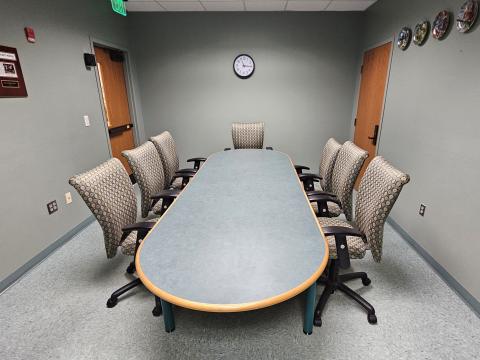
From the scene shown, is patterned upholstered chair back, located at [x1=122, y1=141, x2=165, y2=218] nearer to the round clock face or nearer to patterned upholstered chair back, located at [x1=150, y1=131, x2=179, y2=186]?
patterned upholstered chair back, located at [x1=150, y1=131, x2=179, y2=186]

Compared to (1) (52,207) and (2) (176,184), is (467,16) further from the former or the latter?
(1) (52,207)

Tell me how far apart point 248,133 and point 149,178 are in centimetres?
199

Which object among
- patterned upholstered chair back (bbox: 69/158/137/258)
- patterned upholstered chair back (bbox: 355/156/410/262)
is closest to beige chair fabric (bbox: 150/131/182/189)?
patterned upholstered chair back (bbox: 69/158/137/258)

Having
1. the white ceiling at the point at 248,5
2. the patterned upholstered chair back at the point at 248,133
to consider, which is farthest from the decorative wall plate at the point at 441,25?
the patterned upholstered chair back at the point at 248,133

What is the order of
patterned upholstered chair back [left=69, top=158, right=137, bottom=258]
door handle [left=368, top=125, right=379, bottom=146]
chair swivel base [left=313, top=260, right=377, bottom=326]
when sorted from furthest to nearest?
door handle [left=368, top=125, right=379, bottom=146], chair swivel base [left=313, top=260, right=377, bottom=326], patterned upholstered chair back [left=69, top=158, right=137, bottom=258]

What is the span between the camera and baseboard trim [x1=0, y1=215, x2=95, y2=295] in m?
2.01

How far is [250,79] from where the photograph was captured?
4223mm

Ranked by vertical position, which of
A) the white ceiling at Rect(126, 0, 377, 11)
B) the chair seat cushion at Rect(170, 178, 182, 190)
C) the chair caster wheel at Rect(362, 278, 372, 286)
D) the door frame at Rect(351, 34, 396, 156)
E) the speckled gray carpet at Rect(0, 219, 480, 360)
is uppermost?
the white ceiling at Rect(126, 0, 377, 11)

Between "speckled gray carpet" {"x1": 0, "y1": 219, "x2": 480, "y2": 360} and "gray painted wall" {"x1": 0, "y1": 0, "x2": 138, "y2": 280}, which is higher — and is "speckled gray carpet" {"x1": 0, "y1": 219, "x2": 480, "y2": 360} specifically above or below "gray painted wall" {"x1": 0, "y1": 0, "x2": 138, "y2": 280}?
below

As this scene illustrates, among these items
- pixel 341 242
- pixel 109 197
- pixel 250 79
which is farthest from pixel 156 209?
pixel 250 79

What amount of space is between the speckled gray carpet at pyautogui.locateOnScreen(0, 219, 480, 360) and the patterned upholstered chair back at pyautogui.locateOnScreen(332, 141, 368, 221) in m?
0.63

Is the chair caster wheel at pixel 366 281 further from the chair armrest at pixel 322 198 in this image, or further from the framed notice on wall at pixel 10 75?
the framed notice on wall at pixel 10 75

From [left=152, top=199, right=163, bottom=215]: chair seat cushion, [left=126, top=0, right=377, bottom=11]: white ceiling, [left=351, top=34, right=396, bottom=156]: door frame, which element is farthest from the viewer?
[left=126, top=0, right=377, bottom=11]: white ceiling

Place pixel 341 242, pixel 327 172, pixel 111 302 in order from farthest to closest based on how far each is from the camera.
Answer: pixel 327 172 → pixel 111 302 → pixel 341 242
